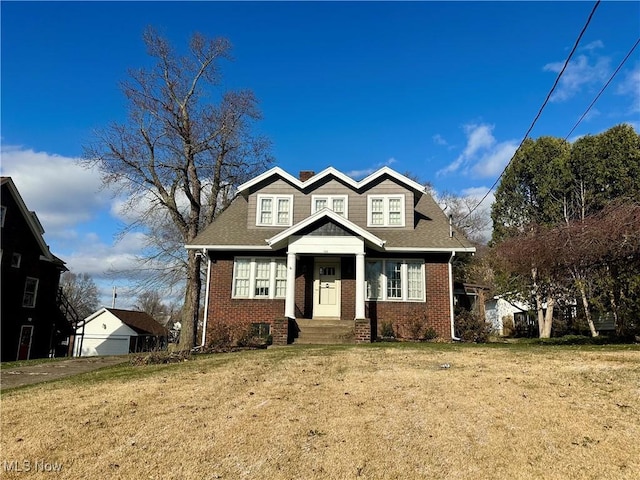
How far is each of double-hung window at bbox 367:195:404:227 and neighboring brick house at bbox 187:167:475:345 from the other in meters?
0.04

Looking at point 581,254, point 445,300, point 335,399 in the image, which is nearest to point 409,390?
point 335,399

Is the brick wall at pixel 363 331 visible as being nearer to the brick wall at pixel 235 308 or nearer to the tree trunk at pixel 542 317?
the brick wall at pixel 235 308

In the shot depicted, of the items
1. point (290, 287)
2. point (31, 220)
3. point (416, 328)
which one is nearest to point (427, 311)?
point (416, 328)

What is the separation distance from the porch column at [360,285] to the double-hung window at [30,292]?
19.7 m

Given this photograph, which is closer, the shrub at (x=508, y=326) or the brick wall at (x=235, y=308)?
the brick wall at (x=235, y=308)

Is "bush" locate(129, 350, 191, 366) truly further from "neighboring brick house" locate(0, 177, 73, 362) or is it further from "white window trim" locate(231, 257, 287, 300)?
"neighboring brick house" locate(0, 177, 73, 362)

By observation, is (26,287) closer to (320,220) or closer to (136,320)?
(320,220)

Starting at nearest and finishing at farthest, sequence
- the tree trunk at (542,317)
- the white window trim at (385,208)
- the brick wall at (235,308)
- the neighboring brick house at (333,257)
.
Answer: the neighboring brick house at (333,257), the brick wall at (235,308), the white window trim at (385,208), the tree trunk at (542,317)

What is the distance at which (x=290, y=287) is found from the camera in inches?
605

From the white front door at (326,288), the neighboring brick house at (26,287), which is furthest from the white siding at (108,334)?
the white front door at (326,288)

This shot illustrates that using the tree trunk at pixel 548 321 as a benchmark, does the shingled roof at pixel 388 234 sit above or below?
above

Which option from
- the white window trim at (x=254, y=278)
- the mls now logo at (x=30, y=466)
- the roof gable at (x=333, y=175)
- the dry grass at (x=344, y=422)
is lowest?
the mls now logo at (x=30, y=466)

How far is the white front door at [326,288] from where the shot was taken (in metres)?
16.8

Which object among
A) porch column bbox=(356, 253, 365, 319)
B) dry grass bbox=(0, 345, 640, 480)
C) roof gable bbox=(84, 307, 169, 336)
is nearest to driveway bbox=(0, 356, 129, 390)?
dry grass bbox=(0, 345, 640, 480)
